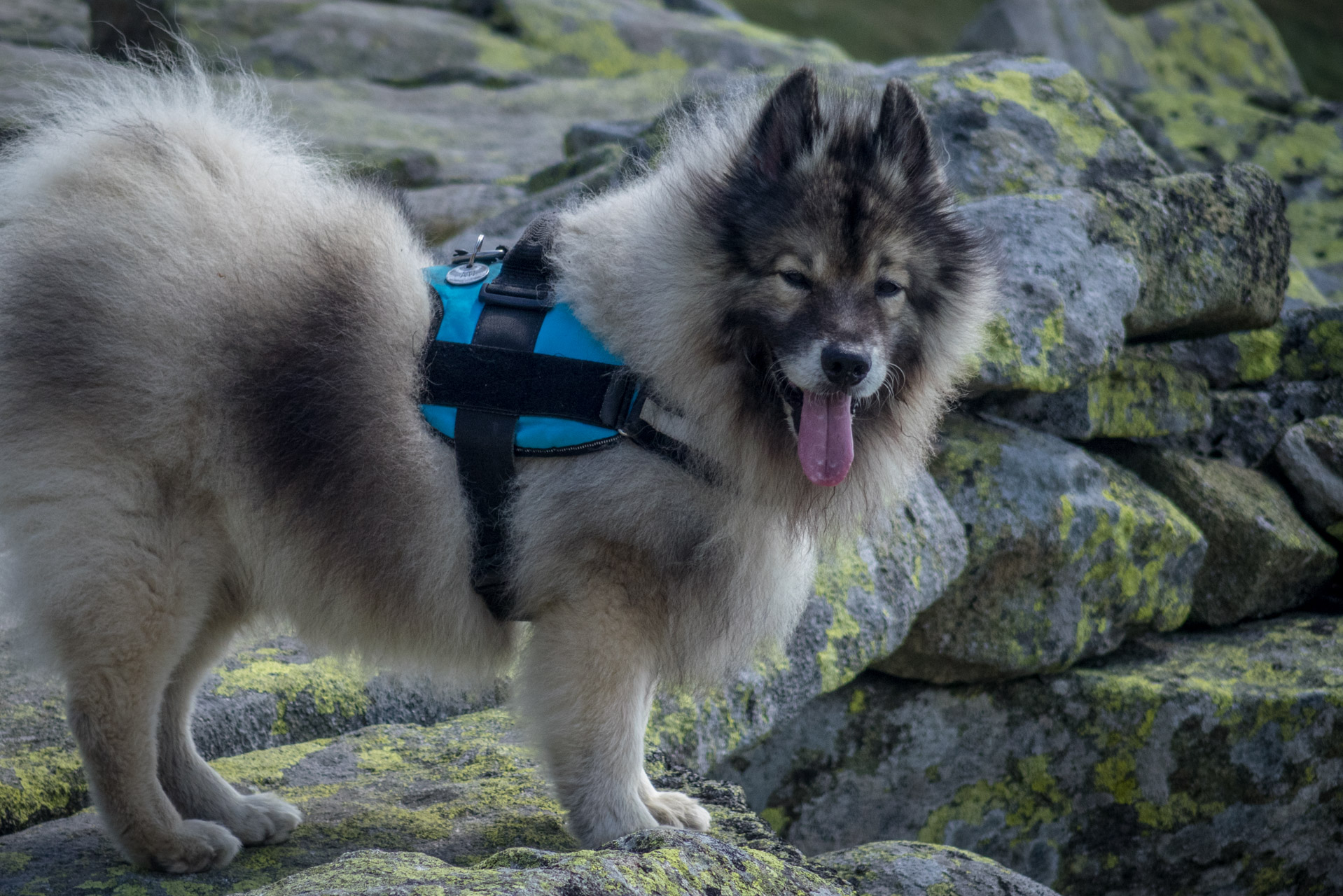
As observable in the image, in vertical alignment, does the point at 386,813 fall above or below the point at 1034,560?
below

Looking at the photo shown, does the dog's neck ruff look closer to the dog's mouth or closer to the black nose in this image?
the dog's mouth

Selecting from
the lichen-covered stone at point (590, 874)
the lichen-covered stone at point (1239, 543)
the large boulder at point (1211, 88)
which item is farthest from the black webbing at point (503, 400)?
the large boulder at point (1211, 88)

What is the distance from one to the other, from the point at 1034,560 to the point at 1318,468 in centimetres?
188

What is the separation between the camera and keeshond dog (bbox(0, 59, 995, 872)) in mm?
2914

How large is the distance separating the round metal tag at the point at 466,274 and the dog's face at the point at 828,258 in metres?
→ 0.70

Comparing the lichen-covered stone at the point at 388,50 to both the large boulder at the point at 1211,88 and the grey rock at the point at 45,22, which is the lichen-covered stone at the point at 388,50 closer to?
the grey rock at the point at 45,22

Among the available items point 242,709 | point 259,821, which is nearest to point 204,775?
point 259,821

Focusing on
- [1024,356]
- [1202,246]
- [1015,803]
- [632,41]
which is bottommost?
[1015,803]

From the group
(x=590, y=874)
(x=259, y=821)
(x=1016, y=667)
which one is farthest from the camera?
(x=1016, y=667)

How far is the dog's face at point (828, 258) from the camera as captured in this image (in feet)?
9.64

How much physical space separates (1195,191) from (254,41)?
29.7 feet

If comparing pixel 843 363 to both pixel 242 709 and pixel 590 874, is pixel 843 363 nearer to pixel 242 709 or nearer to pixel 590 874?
pixel 590 874

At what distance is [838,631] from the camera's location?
4156 mm

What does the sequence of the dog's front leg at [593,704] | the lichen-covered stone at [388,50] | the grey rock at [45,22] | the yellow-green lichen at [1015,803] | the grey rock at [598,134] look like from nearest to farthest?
the dog's front leg at [593,704] → the yellow-green lichen at [1015,803] → the grey rock at [598,134] → the grey rock at [45,22] → the lichen-covered stone at [388,50]
